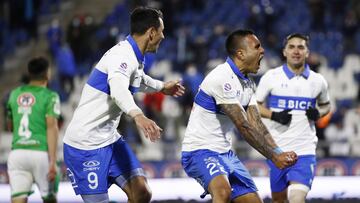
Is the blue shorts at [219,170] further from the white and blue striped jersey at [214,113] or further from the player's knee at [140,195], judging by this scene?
the player's knee at [140,195]

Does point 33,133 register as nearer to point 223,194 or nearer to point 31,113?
point 31,113

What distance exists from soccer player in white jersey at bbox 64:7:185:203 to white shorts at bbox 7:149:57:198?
2156 mm

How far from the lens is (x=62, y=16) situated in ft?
79.5

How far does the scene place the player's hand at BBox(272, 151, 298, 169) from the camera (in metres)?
7.15

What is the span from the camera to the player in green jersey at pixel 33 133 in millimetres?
9750

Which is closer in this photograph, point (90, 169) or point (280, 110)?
point (90, 169)

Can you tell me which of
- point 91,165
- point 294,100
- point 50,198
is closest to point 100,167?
point 91,165

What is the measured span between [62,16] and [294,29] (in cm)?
679

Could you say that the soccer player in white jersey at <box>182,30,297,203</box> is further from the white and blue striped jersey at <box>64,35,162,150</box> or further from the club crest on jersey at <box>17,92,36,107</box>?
the club crest on jersey at <box>17,92,36,107</box>

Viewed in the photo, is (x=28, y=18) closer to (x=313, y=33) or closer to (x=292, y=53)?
(x=313, y=33)

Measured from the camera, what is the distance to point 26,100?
9773 mm

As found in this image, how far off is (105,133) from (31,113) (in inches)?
94.2

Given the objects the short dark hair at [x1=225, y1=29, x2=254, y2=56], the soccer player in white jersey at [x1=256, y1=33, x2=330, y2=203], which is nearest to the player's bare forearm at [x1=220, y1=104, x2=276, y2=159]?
the short dark hair at [x1=225, y1=29, x2=254, y2=56]

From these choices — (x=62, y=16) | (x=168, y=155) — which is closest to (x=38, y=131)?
(x=168, y=155)
